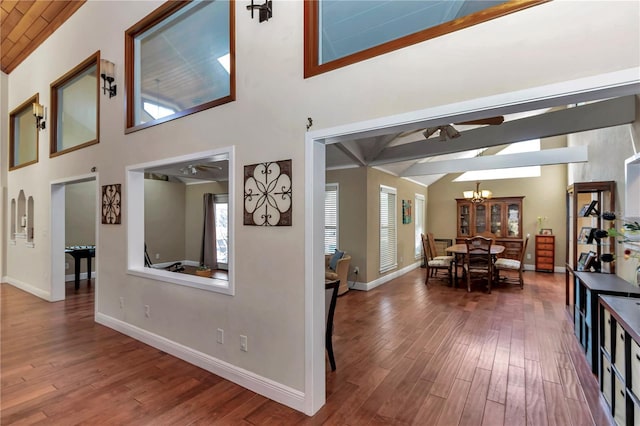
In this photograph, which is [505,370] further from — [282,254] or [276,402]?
[282,254]

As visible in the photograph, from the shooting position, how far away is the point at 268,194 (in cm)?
246

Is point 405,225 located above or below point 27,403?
above

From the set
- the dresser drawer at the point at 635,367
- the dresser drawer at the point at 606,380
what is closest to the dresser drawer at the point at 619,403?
the dresser drawer at the point at 606,380

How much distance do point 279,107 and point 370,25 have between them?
3.18ft

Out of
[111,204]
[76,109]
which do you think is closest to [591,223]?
[111,204]

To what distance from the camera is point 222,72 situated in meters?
3.14

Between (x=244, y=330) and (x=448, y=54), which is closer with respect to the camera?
(x=448, y=54)

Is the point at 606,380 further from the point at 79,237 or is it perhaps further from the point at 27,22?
the point at 79,237

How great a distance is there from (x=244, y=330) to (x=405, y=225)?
611 centimetres

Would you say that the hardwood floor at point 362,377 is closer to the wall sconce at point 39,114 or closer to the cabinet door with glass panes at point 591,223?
the cabinet door with glass panes at point 591,223

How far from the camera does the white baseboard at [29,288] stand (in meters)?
5.25

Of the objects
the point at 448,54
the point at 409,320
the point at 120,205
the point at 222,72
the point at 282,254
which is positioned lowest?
the point at 409,320

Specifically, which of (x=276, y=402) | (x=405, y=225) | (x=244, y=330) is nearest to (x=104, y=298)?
(x=244, y=330)

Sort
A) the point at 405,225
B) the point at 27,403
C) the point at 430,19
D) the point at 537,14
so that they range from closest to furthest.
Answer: the point at 537,14 < the point at 430,19 < the point at 27,403 < the point at 405,225
